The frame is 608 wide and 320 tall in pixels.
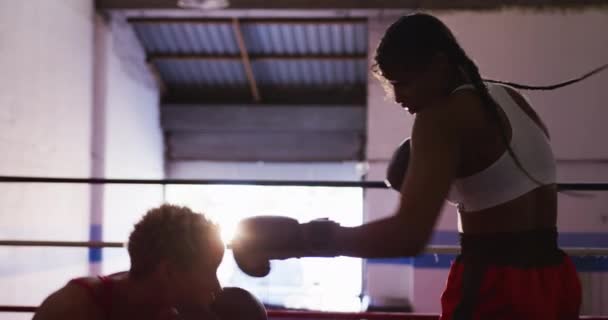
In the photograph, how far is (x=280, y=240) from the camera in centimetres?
93

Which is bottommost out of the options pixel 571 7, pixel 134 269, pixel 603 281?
pixel 603 281

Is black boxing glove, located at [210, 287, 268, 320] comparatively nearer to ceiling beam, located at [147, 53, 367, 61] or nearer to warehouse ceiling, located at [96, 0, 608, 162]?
warehouse ceiling, located at [96, 0, 608, 162]

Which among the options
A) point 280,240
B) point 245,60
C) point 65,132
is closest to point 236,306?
point 280,240

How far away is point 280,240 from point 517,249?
1.17 ft

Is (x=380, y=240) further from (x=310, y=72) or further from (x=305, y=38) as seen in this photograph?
(x=310, y=72)

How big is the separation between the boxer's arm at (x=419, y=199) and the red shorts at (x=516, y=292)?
0.17 meters

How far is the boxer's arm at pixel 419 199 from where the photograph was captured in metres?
0.88

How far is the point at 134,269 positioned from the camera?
1.13m

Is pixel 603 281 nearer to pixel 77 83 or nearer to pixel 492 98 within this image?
pixel 77 83

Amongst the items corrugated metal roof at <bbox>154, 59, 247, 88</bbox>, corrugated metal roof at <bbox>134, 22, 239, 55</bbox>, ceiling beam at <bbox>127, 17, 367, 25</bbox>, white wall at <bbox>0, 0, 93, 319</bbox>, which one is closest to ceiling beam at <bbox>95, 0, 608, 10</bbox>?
ceiling beam at <bbox>127, 17, 367, 25</bbox>

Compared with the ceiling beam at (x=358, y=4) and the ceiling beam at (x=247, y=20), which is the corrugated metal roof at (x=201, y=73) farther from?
the ceiling beam at (x=358, y=4)

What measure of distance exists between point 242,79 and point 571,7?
3.47 m

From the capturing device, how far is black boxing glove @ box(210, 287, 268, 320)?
126 centimetres

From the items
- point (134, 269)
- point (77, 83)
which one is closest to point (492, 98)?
point (134, 269)
